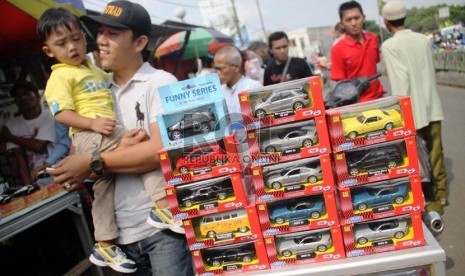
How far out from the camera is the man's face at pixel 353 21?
3.86 meters

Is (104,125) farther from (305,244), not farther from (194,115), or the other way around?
(305,244)

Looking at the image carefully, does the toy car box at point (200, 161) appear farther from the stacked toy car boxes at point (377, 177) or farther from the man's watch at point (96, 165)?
the stacked toy car boxes at point (377, 177)

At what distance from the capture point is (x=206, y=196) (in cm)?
181

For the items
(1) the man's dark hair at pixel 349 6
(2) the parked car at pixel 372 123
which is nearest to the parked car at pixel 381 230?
(2) the parked car at pixel 372 123

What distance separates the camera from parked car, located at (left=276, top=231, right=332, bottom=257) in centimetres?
181

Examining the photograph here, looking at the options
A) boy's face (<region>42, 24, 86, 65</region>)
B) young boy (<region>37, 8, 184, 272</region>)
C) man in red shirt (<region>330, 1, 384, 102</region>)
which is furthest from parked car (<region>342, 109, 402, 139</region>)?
man in red shirt (<region>330, 1, 384, 102</region>)

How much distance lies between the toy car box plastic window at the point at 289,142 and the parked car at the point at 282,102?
0.25 feet

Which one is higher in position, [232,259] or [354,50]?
[354,50]

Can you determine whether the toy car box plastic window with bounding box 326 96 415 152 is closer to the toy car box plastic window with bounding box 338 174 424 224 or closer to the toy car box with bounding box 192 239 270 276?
the toy car box plastic window with bounding box 338 174 424 224

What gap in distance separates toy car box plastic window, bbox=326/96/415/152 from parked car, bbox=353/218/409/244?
1.20 ft

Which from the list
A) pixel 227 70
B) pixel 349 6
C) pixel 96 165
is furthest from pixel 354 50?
pixel 96 165

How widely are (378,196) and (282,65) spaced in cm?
351

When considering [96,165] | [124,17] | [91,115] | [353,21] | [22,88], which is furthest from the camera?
[22,88]

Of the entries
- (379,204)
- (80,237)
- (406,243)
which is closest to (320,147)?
(379,204)
